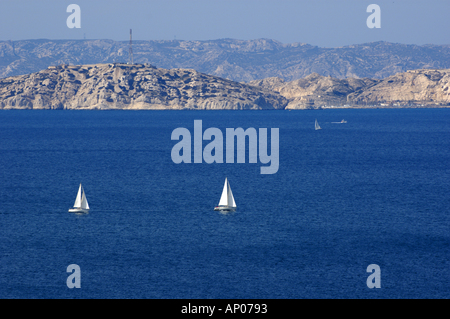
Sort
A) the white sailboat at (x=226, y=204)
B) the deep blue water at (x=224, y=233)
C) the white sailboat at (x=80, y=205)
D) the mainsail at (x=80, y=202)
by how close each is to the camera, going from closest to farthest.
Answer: the deep blue water at (x=224, y=233) < the white sailboat at (x=80, y=205) < the mainsail at (x=80, y=202) < the white sailboat at (x=226, y=204)

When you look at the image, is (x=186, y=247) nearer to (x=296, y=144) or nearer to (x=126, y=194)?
(x=126, y=194)

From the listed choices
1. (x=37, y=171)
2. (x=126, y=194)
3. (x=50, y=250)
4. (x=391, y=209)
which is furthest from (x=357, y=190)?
(x=37, y=171)

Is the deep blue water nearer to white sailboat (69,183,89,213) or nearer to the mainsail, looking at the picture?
white sailboat (69,183,89,213)

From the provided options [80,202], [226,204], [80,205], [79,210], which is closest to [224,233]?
[226,204]

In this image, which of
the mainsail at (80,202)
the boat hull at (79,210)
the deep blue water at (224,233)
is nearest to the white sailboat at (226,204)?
the deep blue water at (224,233)

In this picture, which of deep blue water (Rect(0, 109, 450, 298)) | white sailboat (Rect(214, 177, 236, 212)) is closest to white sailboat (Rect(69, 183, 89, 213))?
deep blue water (Rect(0, 109, 450, 298))

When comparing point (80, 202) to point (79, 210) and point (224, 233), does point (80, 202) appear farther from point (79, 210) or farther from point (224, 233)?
point (224, 233)

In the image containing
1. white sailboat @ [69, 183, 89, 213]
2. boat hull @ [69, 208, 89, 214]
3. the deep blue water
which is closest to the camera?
the deep blue water

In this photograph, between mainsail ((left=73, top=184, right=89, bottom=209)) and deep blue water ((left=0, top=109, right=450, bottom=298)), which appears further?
mainsail ((left=73, top=184, right=89, bottom=209))

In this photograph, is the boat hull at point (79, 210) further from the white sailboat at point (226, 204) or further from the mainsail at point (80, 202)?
the white sailboat at point (226, 204)
